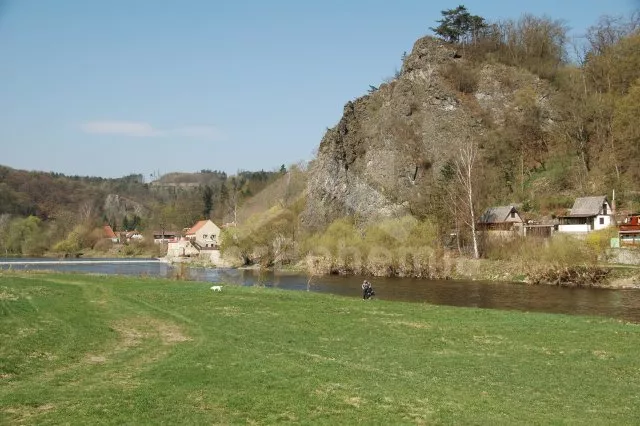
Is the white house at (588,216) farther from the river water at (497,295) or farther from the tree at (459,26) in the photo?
the tree at (459,26)

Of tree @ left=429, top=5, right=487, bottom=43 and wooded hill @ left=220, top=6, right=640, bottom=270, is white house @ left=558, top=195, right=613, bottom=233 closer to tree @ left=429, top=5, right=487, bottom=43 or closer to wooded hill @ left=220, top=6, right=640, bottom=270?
wooded hill @ left=220, top=6, right=640, bottom=270

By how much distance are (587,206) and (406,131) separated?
35491 mm

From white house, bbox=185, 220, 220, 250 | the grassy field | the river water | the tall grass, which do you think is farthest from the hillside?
the grassy field

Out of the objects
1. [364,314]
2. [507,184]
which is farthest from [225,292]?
[507,184]

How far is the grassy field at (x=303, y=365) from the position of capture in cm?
1095

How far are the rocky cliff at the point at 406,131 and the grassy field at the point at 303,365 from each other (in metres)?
64.3

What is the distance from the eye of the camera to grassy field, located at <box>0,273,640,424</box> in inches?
431

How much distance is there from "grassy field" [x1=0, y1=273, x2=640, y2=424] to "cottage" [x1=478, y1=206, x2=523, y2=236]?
45452 mm

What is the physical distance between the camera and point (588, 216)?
220 feet

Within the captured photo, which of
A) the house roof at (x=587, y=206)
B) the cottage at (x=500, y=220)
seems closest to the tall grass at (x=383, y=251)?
the cottage at (x=500, y=220)

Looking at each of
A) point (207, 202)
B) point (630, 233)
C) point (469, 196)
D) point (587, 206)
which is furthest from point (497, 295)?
point (207, 202)

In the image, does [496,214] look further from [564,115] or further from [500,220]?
[564,115]

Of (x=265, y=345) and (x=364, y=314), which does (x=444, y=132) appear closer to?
(x=364, y=314)

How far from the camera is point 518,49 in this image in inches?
4353
